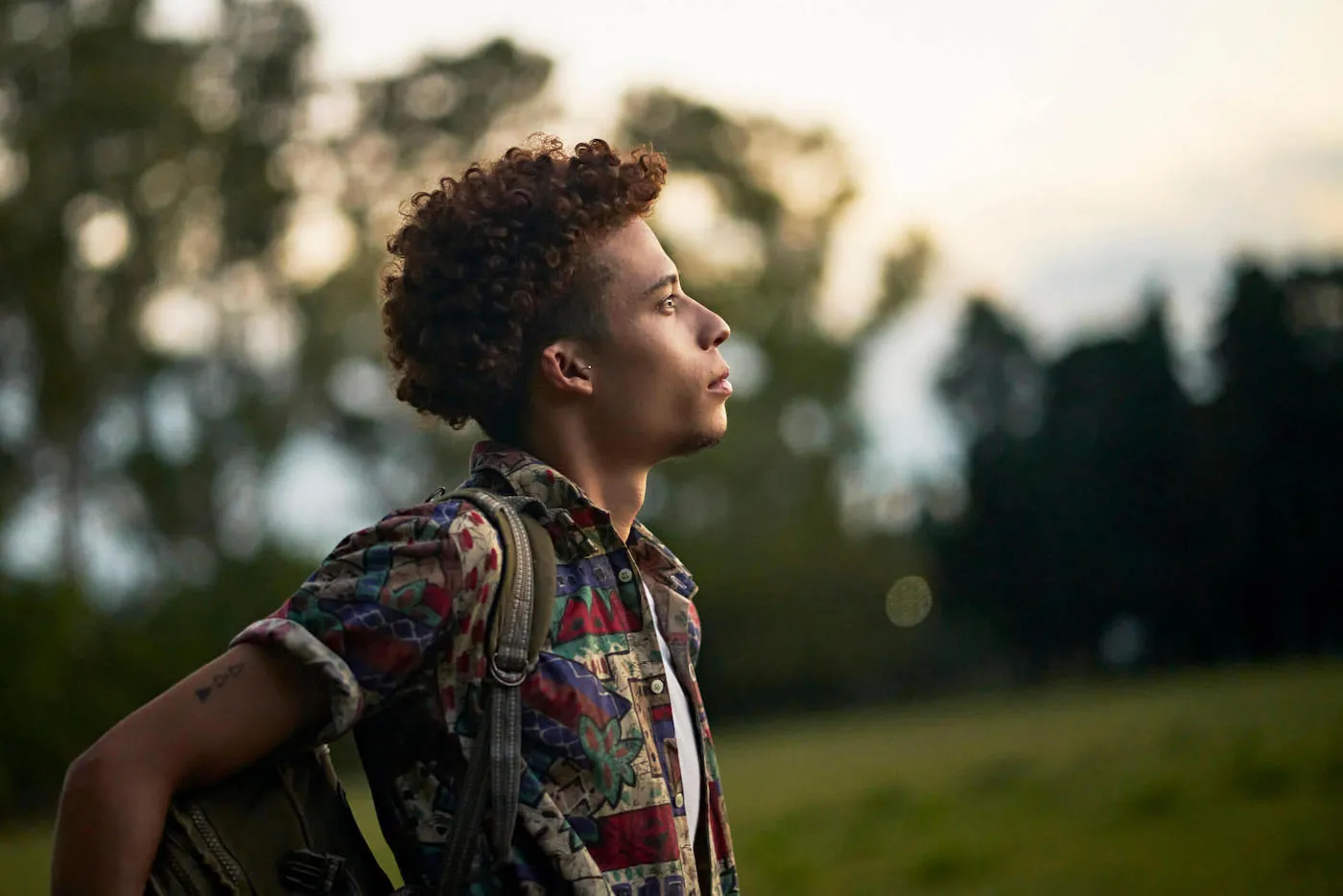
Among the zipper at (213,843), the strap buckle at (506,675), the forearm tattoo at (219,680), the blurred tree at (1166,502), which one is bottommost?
the blurred tree at (1166,502)

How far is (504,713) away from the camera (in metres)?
2.12

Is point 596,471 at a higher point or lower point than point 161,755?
higher

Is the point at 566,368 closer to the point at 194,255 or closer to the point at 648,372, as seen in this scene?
the point at 648,372

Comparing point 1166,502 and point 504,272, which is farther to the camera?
point 1166,502

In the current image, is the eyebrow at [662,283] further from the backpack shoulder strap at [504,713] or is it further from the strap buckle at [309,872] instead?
the strap buckle at [309,872]

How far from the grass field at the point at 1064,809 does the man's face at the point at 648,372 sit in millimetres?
9090

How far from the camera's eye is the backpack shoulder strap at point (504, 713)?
210 cm

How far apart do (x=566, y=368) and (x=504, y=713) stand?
27.4 inches

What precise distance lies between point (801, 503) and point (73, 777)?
3098 cm

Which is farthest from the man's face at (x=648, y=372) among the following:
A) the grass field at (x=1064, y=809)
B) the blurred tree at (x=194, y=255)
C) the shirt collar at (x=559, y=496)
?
the blurred tree at (x=194, y=255)

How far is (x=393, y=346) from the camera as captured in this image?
107 inches

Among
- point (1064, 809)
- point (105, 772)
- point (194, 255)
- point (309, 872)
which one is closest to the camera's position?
point (105, 772)

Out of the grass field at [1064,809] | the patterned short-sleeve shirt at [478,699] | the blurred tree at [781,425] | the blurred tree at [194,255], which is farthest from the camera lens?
the blurred tree at [781,425]

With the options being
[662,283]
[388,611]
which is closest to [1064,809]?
[662,283]
